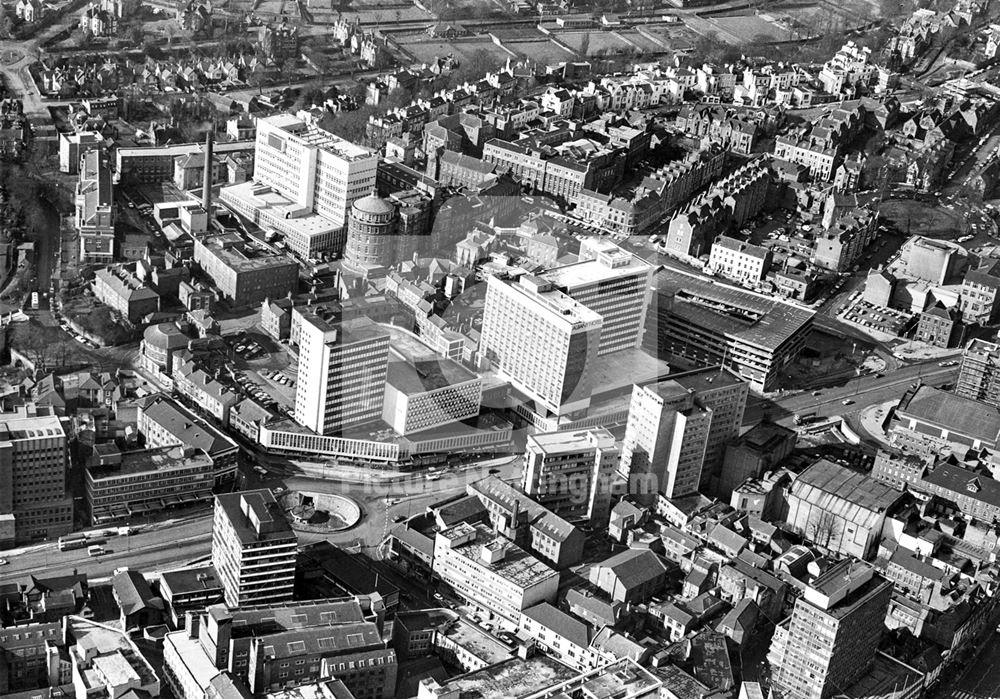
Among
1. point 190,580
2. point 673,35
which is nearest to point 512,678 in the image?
point 190,580

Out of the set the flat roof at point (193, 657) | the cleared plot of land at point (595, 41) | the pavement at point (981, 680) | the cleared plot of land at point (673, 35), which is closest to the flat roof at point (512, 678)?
the flat roof at point (193, 657)

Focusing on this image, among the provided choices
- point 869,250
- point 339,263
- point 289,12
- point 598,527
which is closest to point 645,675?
point 598,527

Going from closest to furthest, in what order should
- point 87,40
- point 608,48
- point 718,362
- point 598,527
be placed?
point 598,527
point 718,362
point 87,40
point 608,48

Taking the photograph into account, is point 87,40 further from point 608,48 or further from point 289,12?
point 608,48

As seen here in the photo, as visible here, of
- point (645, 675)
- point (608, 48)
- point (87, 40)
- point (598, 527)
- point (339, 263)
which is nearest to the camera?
point (645, 675)

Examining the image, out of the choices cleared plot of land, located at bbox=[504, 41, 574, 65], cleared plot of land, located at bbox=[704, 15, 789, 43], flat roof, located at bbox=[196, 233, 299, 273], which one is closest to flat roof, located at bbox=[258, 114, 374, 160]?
flat roof, located at bbox=[196, 233, 299, 273]

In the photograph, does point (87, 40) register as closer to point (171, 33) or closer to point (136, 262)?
point (171, 33)

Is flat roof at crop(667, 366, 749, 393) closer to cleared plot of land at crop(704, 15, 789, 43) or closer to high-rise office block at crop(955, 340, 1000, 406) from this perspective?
high-rise office block at crop(955, 340, 1000, 406)

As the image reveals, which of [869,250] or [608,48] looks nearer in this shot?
[869,250]
